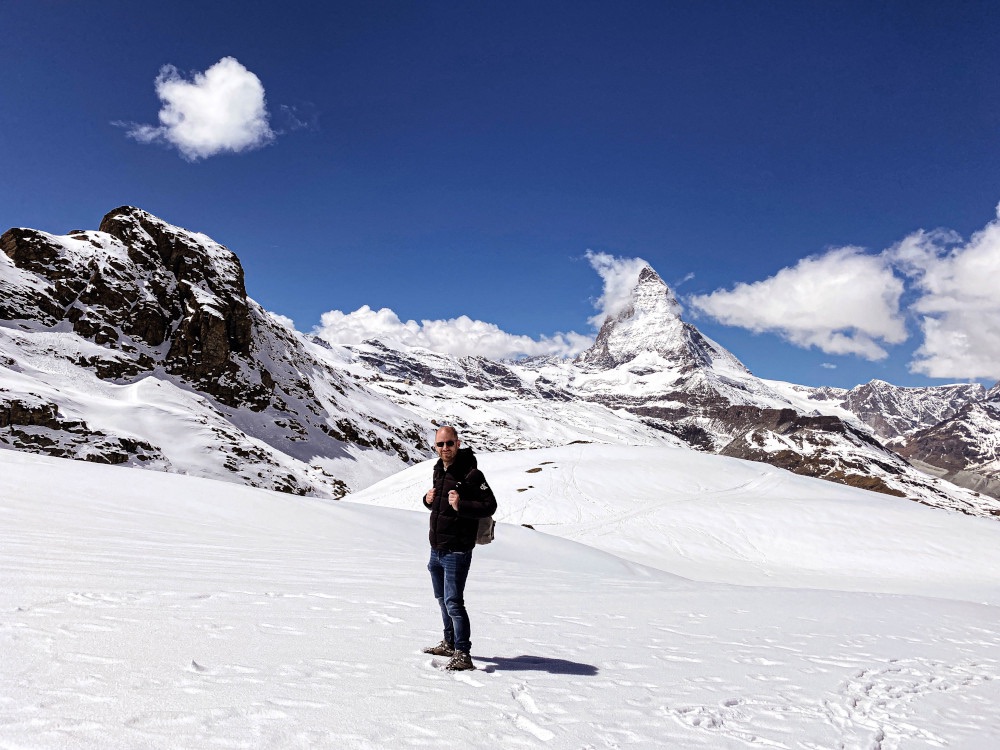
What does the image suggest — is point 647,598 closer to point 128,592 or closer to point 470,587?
point 470,587

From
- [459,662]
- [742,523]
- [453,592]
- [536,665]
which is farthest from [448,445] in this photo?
[742,523]

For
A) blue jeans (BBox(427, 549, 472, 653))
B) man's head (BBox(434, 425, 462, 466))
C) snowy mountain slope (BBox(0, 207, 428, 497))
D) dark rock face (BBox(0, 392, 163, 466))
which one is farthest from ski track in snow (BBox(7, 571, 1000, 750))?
snowy mountain slope (BBox(0, 207, 428, 497))

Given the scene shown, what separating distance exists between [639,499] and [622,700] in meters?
35.3

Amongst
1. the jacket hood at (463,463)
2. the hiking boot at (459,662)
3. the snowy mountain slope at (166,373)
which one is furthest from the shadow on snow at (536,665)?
the snowy mountain slope at (166,373)

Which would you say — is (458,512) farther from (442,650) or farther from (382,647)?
(382,647)

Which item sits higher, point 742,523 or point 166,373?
point 166,373

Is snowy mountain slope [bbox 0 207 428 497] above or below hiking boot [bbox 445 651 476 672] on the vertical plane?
above

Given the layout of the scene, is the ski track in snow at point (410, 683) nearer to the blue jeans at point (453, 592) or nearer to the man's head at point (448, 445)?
the blue jeans at point (453, 592)

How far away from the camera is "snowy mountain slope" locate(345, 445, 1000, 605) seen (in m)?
27.5

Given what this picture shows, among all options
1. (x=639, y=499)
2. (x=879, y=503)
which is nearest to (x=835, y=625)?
(x=639, y=499)

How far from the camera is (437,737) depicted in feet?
13.6

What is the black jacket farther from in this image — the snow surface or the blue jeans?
the snow surface

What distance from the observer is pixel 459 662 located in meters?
5.89

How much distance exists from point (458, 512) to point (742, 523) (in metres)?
31.7
